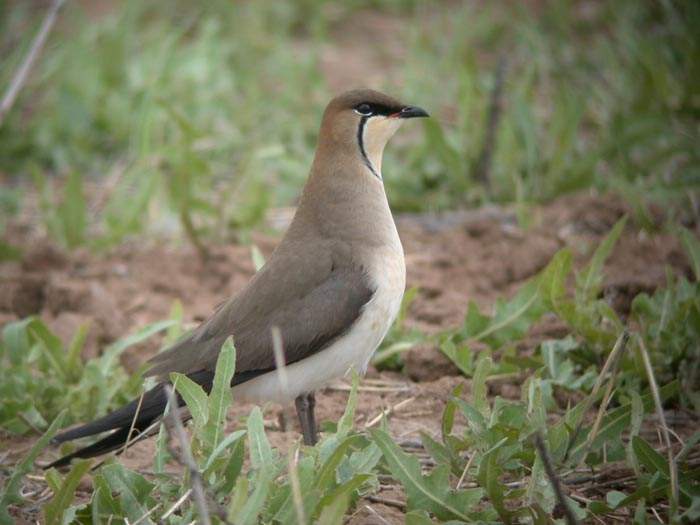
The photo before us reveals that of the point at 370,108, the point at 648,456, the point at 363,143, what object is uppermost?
the point at 370,108

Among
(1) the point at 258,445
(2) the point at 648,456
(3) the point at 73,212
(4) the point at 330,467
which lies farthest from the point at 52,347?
(2) the point at 648,456

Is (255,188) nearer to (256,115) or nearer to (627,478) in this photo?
(256,115)

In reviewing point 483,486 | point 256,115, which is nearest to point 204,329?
point 483,486

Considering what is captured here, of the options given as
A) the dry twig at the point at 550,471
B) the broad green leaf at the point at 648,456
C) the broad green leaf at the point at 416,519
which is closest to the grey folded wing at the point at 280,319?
the broad green leaf at the point at 416,519

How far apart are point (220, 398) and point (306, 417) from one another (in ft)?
1.90

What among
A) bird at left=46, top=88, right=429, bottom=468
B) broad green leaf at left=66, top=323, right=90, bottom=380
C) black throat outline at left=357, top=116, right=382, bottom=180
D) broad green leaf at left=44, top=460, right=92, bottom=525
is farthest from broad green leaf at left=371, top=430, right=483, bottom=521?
broad green leaf at left=66, top=323, right=90, bottom=380

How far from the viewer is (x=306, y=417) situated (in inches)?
141

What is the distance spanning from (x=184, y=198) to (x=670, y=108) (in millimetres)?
2801

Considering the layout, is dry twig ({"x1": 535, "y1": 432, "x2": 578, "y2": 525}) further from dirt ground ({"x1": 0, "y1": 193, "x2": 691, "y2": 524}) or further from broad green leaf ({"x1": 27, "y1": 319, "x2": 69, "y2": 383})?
broad green leaf ({"x1": 27, "y1": 319, "x2": 69, "y2": 383})

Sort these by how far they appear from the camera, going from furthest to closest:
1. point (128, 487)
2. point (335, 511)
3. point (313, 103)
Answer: point (313, 103)
point (128, 487)
point (335, 511)

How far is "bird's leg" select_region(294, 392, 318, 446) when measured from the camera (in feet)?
11.7

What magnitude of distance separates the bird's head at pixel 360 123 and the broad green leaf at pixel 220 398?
117 centimetres

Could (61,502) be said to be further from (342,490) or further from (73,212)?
(73,212)

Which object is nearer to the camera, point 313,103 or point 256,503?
point 256,503
